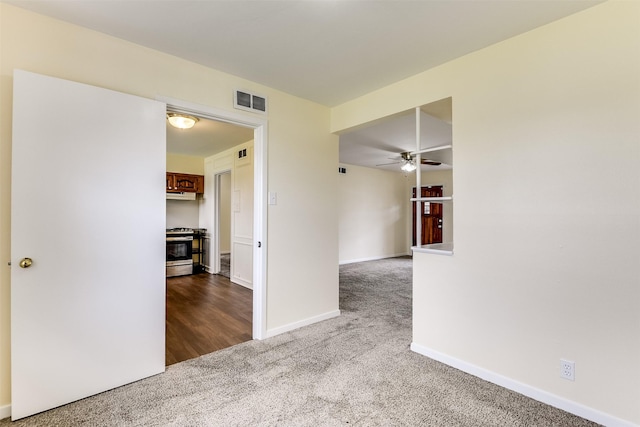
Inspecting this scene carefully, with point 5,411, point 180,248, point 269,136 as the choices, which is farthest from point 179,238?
point 5,411

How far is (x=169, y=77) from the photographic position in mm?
2295

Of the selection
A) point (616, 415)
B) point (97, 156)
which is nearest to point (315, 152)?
point (97, 156)

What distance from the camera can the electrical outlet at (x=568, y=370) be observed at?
1.77 meters

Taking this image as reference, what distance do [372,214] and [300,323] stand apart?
526 centimetres

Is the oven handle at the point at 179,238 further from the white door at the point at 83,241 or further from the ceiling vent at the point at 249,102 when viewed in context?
the ceiling vent at the point at 249,102

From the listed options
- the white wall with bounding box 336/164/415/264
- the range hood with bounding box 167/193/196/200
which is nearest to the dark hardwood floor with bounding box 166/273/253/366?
the range hood with bounding box 167/193/196/200

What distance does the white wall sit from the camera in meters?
7.34

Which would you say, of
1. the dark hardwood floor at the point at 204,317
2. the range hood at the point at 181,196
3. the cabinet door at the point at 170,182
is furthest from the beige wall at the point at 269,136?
the range hood at the point at 181,196

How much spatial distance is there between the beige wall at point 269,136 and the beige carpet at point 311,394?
57 cm

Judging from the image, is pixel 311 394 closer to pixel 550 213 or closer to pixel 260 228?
pixel 260 228

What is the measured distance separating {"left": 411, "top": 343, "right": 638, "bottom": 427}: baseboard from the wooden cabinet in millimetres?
5365

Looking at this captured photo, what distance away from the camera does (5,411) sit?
1.71 meters

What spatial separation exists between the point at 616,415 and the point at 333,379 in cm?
167

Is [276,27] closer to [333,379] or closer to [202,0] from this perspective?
[202,0]
